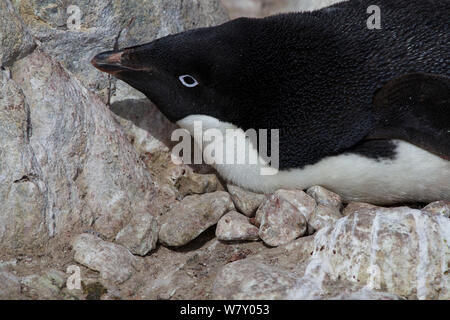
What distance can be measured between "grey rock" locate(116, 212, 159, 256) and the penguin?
0.50 m

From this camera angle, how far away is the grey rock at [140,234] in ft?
7.89

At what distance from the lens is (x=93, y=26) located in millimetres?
2797

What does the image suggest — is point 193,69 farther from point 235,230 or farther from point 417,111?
point 417,111

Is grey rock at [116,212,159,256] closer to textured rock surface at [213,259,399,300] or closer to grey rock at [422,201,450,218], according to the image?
textured rock surface at [213,259,399,300]

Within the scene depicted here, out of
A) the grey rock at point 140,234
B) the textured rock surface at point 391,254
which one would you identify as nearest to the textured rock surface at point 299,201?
the textured rock surface at point 391,254

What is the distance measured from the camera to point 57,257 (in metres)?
2.29

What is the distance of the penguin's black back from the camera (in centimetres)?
248

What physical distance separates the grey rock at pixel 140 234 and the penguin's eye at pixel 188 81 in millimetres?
587

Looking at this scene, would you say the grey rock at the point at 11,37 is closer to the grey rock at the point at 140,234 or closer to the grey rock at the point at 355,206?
the grey rock at the point at 140,234

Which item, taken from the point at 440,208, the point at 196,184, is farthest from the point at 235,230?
the point at 440,208

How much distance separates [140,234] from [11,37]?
0.95 metres

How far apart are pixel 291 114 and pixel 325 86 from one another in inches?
7.2

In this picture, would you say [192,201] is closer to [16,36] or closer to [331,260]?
[331,260]
